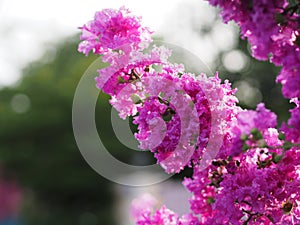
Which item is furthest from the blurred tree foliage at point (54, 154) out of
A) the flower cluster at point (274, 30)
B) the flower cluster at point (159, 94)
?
the flower cluster at point (274, 30)

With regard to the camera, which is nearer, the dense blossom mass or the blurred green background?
the dense blossom mass

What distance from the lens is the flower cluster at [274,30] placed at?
7.54ft

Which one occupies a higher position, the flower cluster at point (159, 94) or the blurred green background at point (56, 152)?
the blurred green background at point (56, 152)

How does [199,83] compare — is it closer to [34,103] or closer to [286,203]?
[286,203]

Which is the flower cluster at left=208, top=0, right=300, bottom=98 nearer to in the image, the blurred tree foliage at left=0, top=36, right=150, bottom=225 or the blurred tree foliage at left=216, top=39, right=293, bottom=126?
the blurred tree foliage at left=216, top=39, right=293, bottom=126

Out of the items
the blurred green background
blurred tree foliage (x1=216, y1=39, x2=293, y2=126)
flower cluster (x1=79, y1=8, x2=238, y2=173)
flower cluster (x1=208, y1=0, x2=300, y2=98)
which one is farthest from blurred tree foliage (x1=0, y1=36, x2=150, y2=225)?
flower cluster (x1=208, y1=0, x2=300, y2=98)

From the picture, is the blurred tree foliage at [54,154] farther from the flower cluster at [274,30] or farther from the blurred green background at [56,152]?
the flower cluster at [274,30]

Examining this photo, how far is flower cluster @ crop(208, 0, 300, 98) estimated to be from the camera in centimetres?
230

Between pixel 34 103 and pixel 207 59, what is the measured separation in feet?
39.5

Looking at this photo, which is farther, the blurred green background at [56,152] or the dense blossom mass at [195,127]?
the blurred green background at [56,152]

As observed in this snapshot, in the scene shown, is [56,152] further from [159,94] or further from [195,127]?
[195,127]

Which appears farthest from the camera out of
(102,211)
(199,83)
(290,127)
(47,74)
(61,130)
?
(47,74)

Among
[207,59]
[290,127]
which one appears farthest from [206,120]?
[207,59]

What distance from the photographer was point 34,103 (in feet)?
108
